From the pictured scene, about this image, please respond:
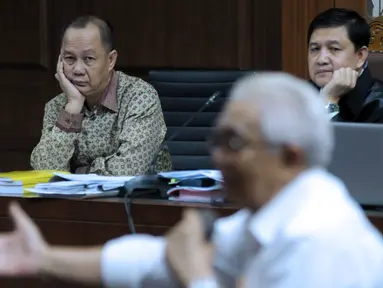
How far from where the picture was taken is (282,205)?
1109 millimetres

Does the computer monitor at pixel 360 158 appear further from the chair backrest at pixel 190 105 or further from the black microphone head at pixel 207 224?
the chair backrest at pixel 190 105

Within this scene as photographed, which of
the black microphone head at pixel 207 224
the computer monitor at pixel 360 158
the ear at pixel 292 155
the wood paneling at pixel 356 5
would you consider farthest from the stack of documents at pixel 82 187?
the wood paneling at pixel 356 5

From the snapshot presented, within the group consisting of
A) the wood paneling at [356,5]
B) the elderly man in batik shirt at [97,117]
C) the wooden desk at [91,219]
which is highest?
the wood paneling at [356,5]

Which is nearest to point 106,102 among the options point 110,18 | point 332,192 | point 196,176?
point 196,176

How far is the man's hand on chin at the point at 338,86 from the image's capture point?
2.90m

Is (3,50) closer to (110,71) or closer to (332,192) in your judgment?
(110,71)

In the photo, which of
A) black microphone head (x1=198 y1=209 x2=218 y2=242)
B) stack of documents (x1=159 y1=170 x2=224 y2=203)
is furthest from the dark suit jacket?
black microphone head (x1=198 y1=209 x2=218 y2=242)

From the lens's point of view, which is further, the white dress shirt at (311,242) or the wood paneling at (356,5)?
the wood paneling at (356,5)

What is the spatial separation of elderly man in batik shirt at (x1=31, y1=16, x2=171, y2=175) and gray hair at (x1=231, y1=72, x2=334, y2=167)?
70.7 inches

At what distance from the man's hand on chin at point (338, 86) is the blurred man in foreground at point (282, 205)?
1.76m

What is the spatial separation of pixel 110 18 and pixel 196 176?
190 cm

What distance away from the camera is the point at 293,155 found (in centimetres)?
110

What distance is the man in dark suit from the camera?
2.88 m

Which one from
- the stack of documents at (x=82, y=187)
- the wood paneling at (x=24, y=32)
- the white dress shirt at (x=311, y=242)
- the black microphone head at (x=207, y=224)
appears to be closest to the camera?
the white dress shirt at (x=311, y=242)
